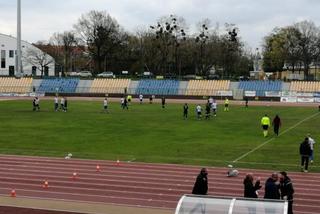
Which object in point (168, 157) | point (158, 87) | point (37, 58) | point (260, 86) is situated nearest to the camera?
point (168, 157)

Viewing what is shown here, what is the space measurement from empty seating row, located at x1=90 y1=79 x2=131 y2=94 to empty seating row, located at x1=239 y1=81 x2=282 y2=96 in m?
17.9

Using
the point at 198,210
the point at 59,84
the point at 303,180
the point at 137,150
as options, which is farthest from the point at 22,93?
the point at 198,210

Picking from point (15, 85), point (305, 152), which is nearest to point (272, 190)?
point (305, 152)

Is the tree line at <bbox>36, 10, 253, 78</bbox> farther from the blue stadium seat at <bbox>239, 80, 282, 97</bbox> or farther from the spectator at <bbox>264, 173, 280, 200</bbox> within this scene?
the spectator at <bbox>264, 173, 280, 200</bbox>

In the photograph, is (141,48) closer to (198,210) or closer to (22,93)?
(22,93)

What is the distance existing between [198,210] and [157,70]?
355 feet

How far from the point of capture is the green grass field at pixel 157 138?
2566cm

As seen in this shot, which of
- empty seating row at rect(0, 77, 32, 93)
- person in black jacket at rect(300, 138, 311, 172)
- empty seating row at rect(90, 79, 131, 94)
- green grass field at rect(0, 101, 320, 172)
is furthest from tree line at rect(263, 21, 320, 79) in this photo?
person in black jacket at rect(300, 138, 311, 172)

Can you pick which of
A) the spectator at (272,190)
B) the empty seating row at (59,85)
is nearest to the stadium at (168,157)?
the spectator at (272,190)

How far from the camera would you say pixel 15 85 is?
3506 inches

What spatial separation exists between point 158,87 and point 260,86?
594 inches

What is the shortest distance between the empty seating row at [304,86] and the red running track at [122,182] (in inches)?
2271

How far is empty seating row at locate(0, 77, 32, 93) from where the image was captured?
287ft

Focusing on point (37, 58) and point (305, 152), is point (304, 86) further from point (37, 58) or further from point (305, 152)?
point (37, 58)
